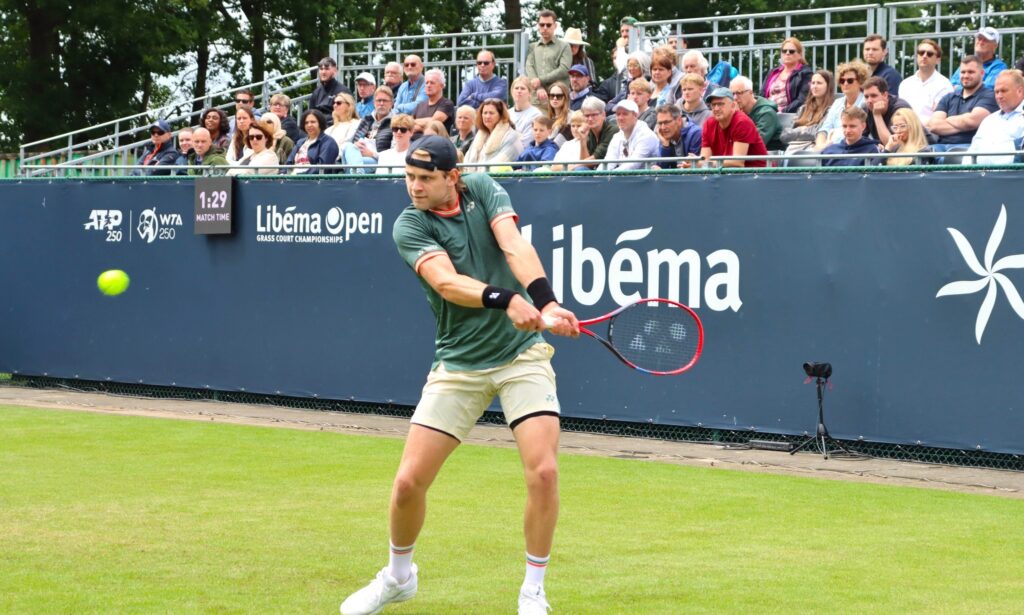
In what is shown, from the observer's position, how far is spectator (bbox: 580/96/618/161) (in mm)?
13891

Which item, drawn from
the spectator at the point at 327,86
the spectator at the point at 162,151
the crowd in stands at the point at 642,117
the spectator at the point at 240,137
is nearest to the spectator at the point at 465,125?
the crowd in stands at the point at 642,117

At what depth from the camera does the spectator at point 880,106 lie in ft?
40.4

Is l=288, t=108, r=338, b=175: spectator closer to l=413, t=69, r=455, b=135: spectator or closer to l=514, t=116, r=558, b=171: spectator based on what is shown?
l=413, t=69, r=455, b=135: spectator

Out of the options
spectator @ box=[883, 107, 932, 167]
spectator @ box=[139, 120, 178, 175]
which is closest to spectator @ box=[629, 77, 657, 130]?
spectator @ box=[883, 107, 932, 167]

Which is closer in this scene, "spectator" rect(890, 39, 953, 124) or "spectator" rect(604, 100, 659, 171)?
"spectator" rect(604, 100, 659, 171)

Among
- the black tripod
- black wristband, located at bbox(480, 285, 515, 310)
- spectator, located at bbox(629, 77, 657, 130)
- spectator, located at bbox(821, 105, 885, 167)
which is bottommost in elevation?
the black tripod

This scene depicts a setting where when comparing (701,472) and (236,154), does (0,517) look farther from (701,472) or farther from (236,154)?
(236,154)

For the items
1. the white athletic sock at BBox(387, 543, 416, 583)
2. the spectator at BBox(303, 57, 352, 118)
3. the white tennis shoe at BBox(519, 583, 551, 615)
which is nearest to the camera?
the white tennis shoe at BBox(519, 583, 551, 615)

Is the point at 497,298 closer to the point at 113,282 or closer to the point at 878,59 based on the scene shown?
the point at 878,59

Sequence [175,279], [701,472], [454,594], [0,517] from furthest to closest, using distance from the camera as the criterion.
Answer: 1. [175,279]
2. [701,472]
3. [0,517]
4. [454,594]

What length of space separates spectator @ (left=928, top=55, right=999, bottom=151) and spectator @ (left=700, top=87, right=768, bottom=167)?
5.06 ft

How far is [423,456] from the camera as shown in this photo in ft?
21.1

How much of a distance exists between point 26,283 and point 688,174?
29.9ft

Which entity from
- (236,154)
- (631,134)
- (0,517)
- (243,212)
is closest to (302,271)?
(243,212)
